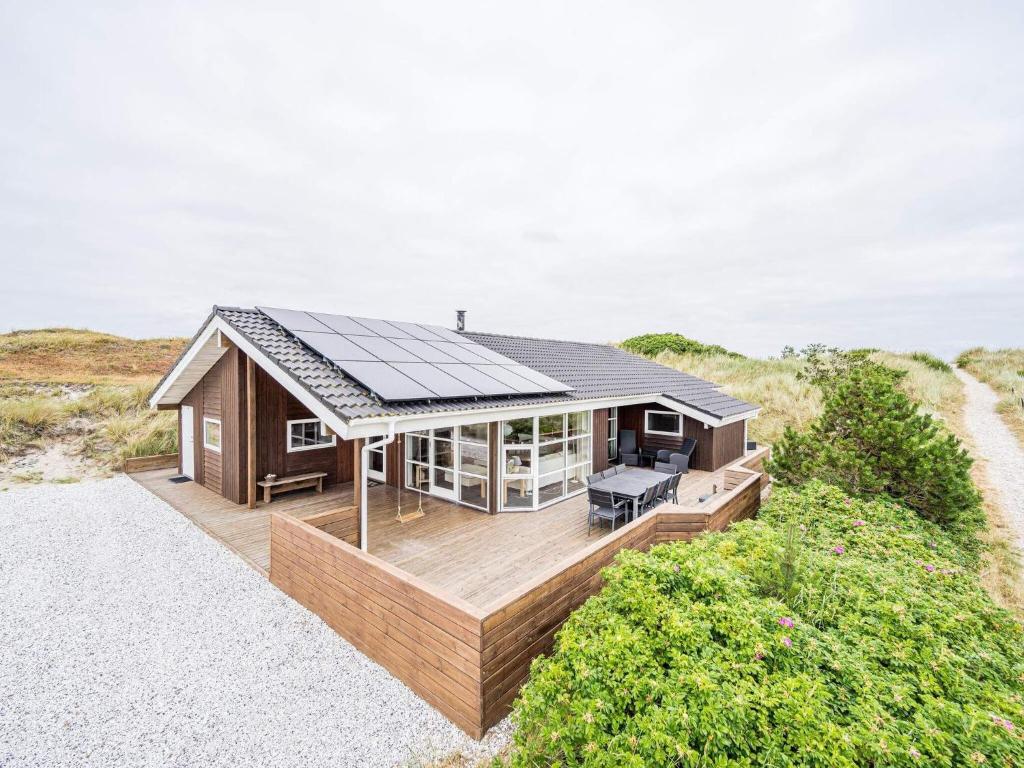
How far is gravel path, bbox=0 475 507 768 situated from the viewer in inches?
131

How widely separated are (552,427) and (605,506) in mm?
2128

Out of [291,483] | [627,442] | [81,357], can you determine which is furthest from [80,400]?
[627,442]

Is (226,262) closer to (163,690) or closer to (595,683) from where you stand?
(163,690)

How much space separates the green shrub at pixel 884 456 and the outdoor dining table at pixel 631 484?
2459 mm

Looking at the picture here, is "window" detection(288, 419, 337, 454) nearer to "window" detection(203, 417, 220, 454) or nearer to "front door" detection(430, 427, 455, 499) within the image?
"window" detection(203, 417, 220, 454)

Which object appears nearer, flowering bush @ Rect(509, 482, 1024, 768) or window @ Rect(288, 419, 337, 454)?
flowering bush @ Rect(509, 482, 1024, 768)

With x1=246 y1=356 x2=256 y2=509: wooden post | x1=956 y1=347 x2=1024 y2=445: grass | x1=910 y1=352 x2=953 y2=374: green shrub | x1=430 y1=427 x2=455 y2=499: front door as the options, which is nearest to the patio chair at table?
x1=430 y1=427 x2=455 y2=499: front door

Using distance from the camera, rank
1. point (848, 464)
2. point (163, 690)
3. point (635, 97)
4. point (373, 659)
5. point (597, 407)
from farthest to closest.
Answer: point (635, 97) → point (597, 407) → point (848, 464) → point (373, 659) → point (163, 690)

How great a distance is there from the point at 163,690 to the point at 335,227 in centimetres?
1746

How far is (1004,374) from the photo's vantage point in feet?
89.8

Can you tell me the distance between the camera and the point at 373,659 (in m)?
4.34

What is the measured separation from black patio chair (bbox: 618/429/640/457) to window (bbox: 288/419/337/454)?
830cm

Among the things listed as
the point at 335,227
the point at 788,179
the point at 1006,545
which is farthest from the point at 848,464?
the point at 335,227

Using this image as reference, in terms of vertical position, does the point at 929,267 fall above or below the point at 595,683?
above
